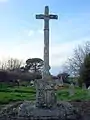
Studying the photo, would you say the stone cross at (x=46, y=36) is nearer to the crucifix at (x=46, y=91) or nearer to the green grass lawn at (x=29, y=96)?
the crucifix at (x=46, y=91)

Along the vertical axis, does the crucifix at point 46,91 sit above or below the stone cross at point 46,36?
below

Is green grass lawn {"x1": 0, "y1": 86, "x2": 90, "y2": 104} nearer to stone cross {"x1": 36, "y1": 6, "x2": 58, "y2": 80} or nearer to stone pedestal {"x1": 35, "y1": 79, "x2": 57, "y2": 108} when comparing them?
stone pedestal {"x1": 35, "y1": 79, "x2": 57, "y2": 108}

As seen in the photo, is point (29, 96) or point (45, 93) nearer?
point (45, 93)

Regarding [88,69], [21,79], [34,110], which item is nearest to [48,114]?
[34,110]

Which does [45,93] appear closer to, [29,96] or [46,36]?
[46,36]

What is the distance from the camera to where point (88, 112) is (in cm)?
2466

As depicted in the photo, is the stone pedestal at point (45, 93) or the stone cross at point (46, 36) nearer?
the stone pedestal at point (45, 93)

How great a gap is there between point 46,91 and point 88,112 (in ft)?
15.1

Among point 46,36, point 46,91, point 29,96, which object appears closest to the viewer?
point 46,91

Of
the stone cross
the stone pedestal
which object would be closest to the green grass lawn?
the stone pedestal

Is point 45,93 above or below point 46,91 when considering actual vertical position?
below

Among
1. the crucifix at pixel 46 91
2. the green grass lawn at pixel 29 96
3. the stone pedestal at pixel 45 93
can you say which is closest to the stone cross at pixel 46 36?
the crucifix at pixel 46 91

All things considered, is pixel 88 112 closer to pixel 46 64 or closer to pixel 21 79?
pixel 46 64

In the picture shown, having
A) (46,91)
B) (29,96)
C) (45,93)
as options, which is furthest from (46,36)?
(29,96)
